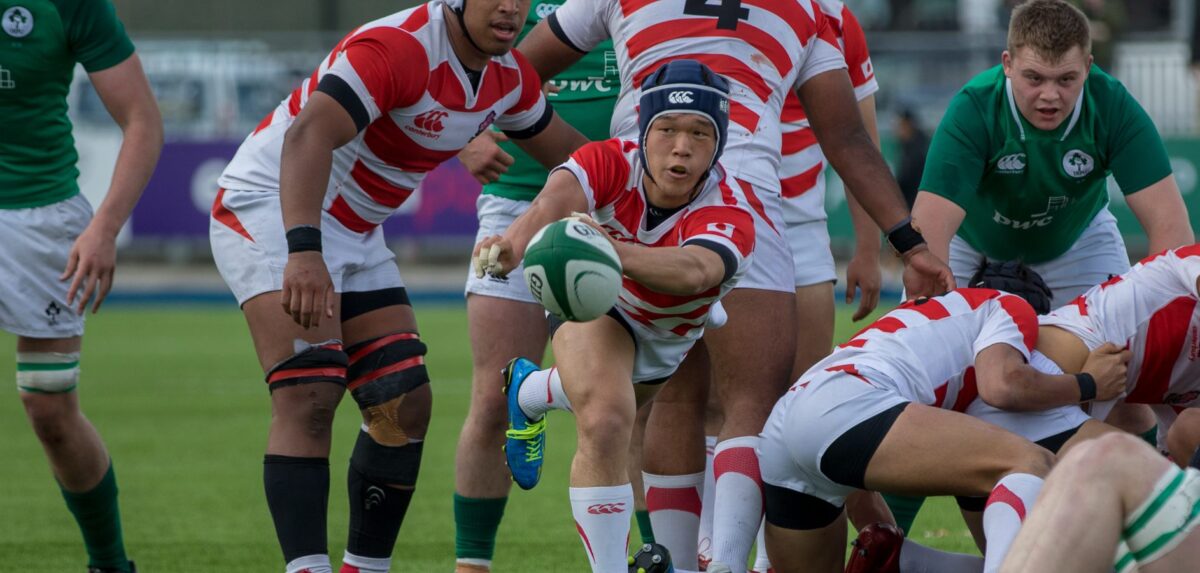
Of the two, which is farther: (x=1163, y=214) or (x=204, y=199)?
(x=204, y=199)

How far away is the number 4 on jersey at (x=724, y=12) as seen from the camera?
502 centimetres

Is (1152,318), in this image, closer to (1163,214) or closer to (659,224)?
(1163,214)

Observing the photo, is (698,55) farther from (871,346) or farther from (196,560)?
(196,560)

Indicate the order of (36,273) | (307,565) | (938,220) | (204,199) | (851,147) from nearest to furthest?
(307,565) < (851,147) < (36,273) < (938,220) < (204,199)

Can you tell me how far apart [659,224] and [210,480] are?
4345 mm

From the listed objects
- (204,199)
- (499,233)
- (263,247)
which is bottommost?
(204,199)

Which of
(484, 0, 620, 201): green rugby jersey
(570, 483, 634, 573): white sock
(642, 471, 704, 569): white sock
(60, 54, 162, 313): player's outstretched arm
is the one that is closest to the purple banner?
(484, 0, 620, 201): green rugby jersey

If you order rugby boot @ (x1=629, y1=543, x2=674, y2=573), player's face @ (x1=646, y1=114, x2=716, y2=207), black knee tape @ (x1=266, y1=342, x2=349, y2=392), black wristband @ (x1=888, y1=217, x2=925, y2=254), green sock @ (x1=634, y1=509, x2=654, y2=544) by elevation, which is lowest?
green sock @ (x1=634, y1=509, x2=654, y2=544)

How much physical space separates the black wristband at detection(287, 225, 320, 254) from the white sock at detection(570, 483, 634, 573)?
1025 mm

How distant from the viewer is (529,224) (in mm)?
4348

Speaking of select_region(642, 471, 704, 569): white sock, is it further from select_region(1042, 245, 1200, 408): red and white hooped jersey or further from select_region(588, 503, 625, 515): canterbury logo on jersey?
select_region(1042, 245, 1200, 408): red and white hooped jersey

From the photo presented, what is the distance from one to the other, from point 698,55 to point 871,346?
1.09m

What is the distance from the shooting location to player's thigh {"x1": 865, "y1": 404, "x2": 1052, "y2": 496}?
14.0 ft

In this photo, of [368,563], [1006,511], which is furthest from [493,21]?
[1006,511]
